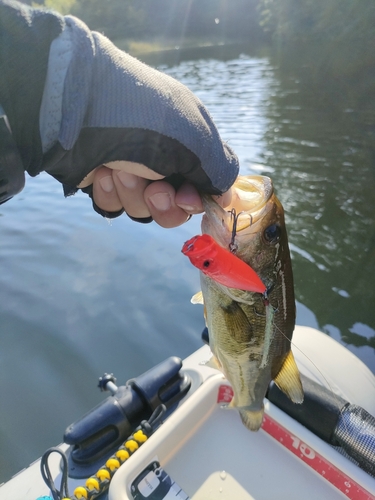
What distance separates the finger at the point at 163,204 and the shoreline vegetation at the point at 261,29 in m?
3.60

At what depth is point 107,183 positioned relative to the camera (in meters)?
2.00

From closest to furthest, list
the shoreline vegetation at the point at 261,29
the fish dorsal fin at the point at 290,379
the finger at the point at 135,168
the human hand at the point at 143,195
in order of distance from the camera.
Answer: the finger at the point at 135,168 < the human hand at the point at 143,195 < the fish dorsal fin at the point at 290,379 < the shoreline vegetation at the point at 261,29

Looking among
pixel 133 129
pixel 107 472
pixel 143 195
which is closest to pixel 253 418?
pixel 107 472

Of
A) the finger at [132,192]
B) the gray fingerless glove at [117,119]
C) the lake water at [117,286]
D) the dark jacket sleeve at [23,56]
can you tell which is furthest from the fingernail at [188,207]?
the lake water at [117,286]

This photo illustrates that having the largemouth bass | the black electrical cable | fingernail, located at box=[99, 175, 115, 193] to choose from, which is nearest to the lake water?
the black electrical cable

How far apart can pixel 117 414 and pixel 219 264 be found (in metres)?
1.57

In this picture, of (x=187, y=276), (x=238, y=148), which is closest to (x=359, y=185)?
(x=238, y=148)

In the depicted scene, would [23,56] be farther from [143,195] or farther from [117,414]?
[117,414]

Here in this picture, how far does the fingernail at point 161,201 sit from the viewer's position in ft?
6.00

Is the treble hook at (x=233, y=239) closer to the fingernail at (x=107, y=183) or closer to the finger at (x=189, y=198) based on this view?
the finger at (x=189, y=198)

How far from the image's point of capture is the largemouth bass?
5.42ft

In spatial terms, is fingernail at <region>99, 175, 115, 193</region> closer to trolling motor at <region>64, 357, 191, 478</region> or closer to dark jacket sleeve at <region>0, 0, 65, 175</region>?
dark jacket sleeve at <region>0, 0, 65, 175</region>

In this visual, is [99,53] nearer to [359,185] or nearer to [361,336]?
[361,336]

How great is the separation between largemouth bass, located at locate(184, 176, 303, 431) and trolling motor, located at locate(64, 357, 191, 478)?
0.76 metres
